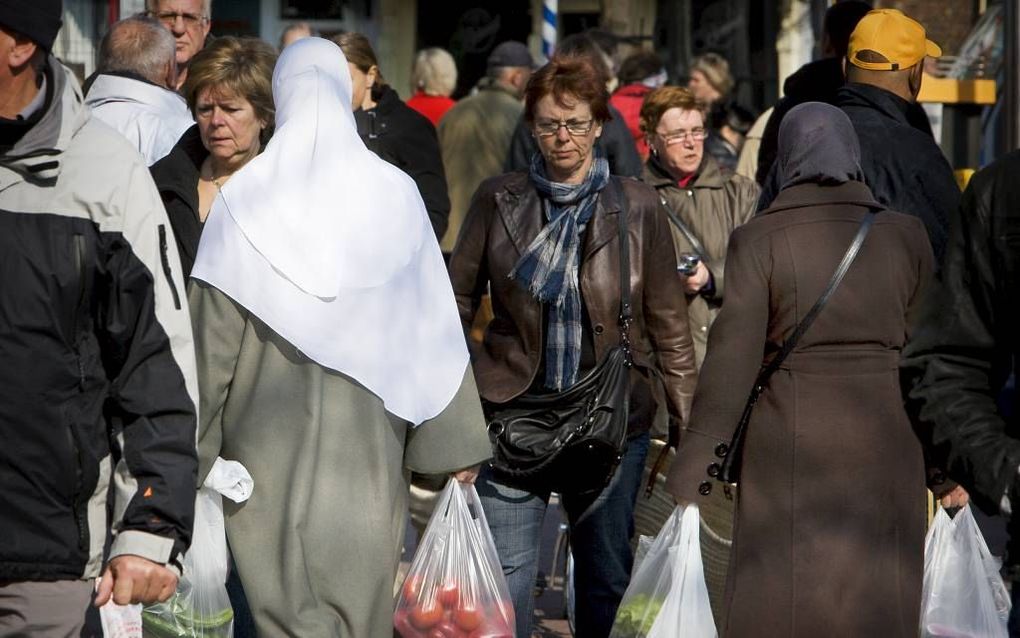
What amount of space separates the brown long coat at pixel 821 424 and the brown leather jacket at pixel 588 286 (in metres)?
0.72

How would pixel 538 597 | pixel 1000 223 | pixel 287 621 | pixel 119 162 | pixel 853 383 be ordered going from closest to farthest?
1. pixel 1000 223
2. pixel 119 162
3. pixel 287 621
4. pixel 853 383
5. pixel 538 597

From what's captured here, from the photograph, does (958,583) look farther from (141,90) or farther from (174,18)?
(174,18)

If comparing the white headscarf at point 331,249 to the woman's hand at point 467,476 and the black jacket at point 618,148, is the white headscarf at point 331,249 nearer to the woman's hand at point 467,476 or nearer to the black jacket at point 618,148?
the woman's hand at point 467,476

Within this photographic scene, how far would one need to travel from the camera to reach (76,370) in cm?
352

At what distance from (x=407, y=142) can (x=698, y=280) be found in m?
1.74

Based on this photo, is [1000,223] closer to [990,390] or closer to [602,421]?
[990,390]

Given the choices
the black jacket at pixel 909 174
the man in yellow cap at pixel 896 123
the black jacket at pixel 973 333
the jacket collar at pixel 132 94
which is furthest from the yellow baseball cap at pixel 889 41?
the black jacket at pixel 973 333

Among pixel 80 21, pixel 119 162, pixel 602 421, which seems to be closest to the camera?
pixel 119 162

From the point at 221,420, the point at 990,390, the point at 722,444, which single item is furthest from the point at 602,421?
the point at 990,390

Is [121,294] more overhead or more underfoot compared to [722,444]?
more overhead

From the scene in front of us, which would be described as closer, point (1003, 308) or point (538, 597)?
point (1003, 308)

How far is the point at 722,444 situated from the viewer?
4.91 m

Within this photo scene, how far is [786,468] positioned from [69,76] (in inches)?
84.8

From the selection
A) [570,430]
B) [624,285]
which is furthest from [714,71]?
[570,430]
